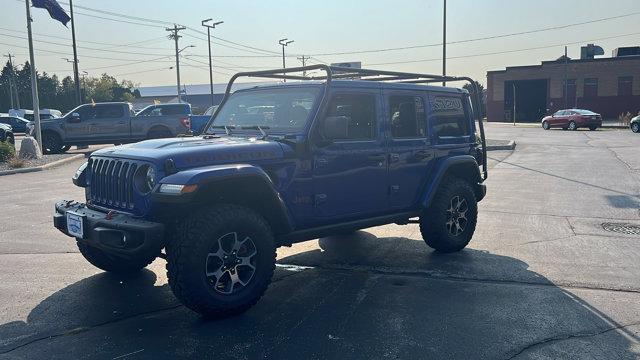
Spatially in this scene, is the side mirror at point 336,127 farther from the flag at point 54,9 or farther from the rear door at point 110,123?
the flag at point 54,9

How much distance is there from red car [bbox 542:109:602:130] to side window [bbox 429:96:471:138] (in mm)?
34680

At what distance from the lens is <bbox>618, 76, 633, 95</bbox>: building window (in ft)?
164

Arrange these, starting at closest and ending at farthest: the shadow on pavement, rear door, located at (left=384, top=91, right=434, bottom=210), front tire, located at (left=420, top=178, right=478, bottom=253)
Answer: the shadow on pavement → rear door, located at (left=384, top=91, right=434, bottom=210) → front tire, located at (left=420, top=178, right=478, bottom=253)

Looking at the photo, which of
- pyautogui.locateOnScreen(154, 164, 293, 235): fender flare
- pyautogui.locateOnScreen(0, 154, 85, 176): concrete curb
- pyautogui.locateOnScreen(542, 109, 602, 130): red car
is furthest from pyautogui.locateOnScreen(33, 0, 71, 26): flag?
pyautogui.locateOnScreen(542, 109, 602, 130): red car

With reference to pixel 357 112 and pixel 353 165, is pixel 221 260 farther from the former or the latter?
pixel 357 112

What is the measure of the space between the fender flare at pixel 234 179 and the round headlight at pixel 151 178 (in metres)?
0.15

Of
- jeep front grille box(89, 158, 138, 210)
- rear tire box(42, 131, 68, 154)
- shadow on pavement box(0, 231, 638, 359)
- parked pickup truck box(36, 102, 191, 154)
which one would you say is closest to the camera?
shadow on pavement box(0, 231, 638, 359)

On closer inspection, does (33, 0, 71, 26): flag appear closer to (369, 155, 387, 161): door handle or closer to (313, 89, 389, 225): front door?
(313, 89, 389, 225): front door

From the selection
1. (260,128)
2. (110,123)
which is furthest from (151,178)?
(110,123)

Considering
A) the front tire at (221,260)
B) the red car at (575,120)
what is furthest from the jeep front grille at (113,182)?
the red car at (575,120)

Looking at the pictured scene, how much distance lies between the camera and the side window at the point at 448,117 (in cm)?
622

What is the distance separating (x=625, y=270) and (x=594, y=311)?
4.80ft

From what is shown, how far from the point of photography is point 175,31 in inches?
2250

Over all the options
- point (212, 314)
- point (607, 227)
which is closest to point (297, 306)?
point (212, 314)
